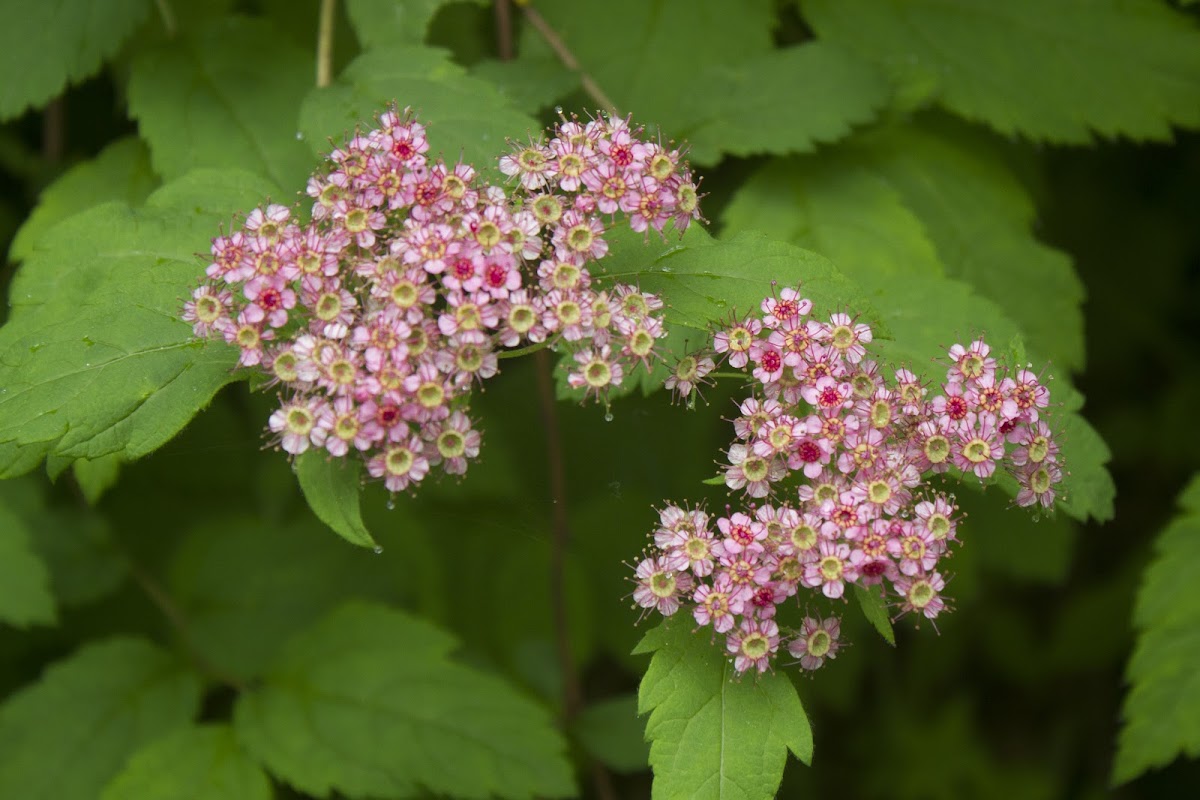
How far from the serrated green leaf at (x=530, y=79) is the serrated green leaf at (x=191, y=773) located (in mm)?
1720

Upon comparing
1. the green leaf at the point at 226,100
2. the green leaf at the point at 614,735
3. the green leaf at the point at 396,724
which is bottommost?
the green leaf at the point at 614,735

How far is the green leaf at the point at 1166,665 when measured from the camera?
2547 millimetres

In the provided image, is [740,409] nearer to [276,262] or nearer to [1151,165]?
[276,262]

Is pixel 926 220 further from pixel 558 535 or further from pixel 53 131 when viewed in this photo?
pixel 53 131

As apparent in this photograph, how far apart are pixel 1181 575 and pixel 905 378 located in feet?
4.13

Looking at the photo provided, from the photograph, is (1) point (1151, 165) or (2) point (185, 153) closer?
(2) point (185, 153)

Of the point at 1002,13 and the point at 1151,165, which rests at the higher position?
the point at 1002,13

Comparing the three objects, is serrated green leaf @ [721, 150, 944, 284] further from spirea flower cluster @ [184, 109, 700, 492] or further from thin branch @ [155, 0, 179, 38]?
thin branch @ [155, 0, 179, 38]

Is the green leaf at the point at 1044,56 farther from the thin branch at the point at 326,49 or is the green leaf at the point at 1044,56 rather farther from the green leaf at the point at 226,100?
the green leaf at the point at 226,100

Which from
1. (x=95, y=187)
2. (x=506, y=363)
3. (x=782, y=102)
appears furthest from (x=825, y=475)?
(x=506, y=363)

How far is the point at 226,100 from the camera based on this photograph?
2.66 metres

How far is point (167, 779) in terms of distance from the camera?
2727 millimetres

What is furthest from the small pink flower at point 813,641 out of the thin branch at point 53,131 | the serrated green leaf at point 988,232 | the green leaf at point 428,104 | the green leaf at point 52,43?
the thin branch at point 53,131

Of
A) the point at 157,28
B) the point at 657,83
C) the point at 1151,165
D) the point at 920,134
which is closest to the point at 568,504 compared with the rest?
the point at 657,83
